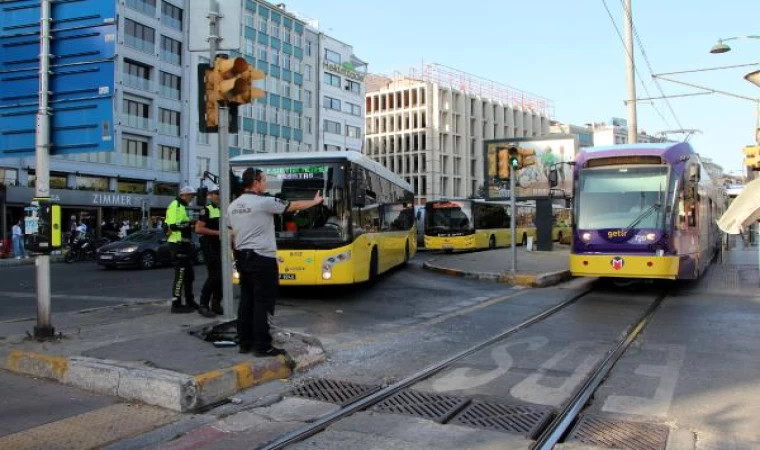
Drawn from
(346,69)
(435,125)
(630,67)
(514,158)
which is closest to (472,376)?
(514,158)

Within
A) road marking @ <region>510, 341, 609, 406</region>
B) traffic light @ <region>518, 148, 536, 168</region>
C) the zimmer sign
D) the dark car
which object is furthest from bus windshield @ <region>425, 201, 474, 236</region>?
the zimmer sign

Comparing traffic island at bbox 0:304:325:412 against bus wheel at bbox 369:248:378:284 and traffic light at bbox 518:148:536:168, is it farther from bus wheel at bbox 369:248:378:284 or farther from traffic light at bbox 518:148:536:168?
traffic light at bbox 518:148:536:168

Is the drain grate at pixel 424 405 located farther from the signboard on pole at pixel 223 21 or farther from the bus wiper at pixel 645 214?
the bus wiper at pixel 645 214

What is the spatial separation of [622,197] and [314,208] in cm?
635

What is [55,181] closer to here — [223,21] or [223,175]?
[223,21]

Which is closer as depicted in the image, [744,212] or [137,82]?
[744,212]

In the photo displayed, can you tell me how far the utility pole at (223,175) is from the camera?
734 centimetres

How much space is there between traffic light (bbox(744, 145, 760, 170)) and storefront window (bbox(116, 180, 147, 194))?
41391 mm

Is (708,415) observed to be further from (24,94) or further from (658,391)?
(24,94)

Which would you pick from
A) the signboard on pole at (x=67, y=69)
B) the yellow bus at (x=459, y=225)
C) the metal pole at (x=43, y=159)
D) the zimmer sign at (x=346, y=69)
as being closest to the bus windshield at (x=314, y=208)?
the signboard on pole at (x=67, y=69)

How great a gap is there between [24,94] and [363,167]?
6.59m

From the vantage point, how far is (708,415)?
483 cm

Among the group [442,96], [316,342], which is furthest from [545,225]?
[442,96]

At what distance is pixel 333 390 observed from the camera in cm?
553
